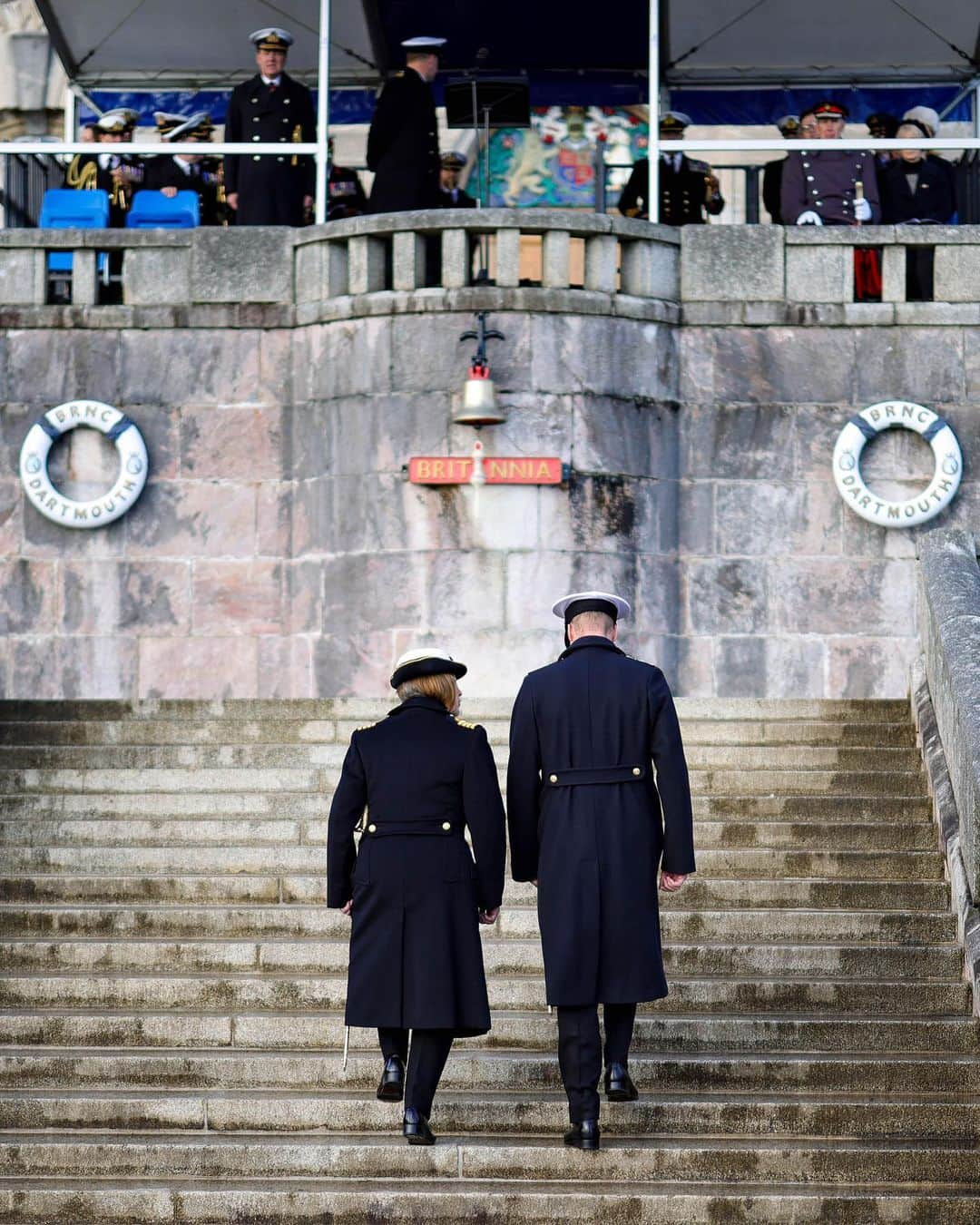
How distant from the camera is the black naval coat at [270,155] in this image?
635 inches

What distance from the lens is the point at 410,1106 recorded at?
828cm

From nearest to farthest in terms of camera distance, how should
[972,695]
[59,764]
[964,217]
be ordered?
[972,695] → [59,764] → [964,217]

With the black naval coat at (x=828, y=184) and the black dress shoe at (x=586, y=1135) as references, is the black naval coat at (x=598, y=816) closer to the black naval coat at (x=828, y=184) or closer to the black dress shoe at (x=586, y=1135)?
the black dress shoe at (x=586, y=1135)

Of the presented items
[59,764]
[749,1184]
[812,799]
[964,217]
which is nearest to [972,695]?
[812,799]

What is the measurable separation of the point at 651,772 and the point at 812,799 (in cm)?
280

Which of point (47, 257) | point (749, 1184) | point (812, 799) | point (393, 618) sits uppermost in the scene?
point (47, 257)

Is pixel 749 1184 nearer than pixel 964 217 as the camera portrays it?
Yes

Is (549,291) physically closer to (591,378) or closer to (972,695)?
(591,378)

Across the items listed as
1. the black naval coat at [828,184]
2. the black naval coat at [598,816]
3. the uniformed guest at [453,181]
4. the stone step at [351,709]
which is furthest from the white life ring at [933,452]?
the black naval coat at [598,816]

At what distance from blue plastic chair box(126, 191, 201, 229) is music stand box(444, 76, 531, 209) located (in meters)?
1.78

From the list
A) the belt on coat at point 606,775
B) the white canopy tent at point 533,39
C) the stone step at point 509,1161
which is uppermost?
the white canopy tent at point 533,39

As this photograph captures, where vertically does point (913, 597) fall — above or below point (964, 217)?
below

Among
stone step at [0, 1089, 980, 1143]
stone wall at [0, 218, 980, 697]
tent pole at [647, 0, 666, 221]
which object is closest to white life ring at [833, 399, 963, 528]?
stone wall at [0, 218, 980, 697]

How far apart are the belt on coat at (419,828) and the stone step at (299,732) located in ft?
12.5
